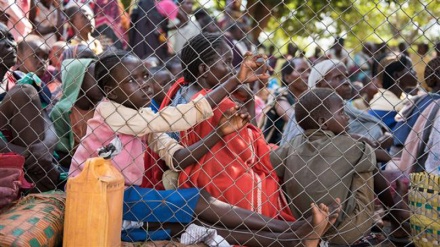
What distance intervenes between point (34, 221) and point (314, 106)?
1830 mm

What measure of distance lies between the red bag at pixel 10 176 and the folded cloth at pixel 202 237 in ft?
3.14

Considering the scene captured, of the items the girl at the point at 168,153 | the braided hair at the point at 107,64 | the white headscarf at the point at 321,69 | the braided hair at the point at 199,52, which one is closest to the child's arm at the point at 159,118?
the girl at the point at 168,153

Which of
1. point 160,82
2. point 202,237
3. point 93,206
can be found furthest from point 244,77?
point 160,82

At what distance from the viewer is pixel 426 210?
385 centimetres

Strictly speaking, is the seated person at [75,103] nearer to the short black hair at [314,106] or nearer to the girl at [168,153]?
the girl at [168,153]

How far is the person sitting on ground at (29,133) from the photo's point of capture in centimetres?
407

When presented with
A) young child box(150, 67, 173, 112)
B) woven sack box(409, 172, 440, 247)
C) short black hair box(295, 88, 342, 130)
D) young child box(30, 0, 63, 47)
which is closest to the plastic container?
short black hair box(295, 88, 342, 130)

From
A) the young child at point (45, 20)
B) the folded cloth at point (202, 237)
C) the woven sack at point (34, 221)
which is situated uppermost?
A: the young child at point (45, 20)

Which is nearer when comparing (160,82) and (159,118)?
(159,118)

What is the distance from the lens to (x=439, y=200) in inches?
149

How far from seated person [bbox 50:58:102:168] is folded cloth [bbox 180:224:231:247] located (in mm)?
1114

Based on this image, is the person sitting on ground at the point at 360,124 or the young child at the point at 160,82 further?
the young child at the point at 160,82

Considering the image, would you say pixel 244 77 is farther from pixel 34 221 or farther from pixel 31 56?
pixel 31 56

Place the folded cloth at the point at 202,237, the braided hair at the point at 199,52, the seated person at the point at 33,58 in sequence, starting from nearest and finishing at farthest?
the folded cloth at the point at 202,237 < the braided hair at the point at 199,52 < the seated person at the point at 33,58
